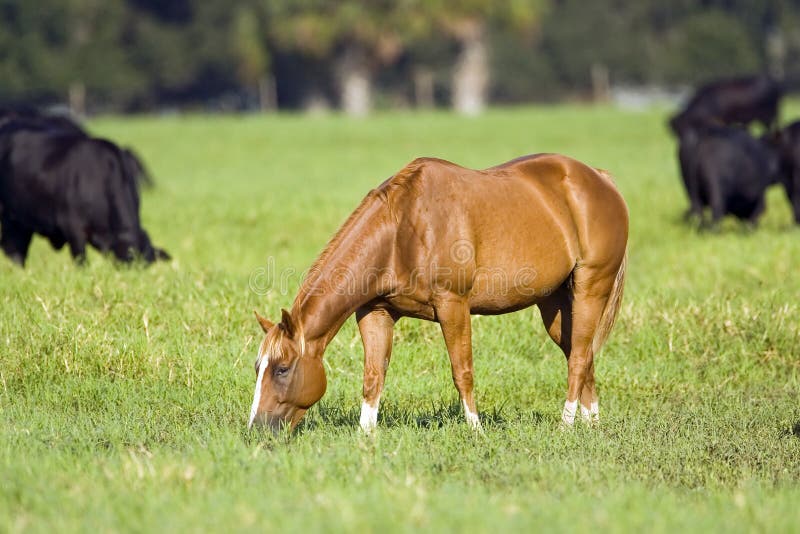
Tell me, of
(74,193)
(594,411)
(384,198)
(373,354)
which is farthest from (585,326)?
(74,193)

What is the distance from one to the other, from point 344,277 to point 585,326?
1.74 meters

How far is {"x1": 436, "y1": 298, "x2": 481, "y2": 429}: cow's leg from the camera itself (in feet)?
21.0

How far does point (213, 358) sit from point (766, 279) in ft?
18.7

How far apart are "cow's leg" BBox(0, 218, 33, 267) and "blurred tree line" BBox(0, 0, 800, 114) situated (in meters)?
38.7

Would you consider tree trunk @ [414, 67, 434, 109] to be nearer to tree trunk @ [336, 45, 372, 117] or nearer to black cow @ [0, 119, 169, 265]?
tree trunk @ [336, 45, 372, 117]

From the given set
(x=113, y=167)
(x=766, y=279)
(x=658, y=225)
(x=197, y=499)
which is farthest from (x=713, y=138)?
(x=197, y=499)

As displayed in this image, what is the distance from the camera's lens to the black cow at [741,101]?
2916cm

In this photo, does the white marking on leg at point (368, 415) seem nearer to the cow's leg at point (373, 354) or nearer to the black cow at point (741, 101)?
the cow's leg at point (373, 354)

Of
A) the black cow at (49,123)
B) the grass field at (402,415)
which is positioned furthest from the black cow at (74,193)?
the grass field at (402,415)

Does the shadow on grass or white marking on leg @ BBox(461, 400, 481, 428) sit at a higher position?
white marking on leg @ BBox(461, 400, 481, 428)

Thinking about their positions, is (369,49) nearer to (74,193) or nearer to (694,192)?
(694,192)

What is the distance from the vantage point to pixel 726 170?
48.5 feet

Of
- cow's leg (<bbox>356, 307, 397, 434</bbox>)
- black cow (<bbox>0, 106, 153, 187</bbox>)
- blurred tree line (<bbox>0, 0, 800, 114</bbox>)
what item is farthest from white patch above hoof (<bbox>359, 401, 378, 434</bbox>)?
blurred tree line (<bbox>0, 0, 800, 114</bbox>)

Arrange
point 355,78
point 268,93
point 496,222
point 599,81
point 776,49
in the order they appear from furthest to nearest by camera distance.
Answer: point 776,49 → point 599,81 → point 268,93 → point 355,78 → point 496,222
